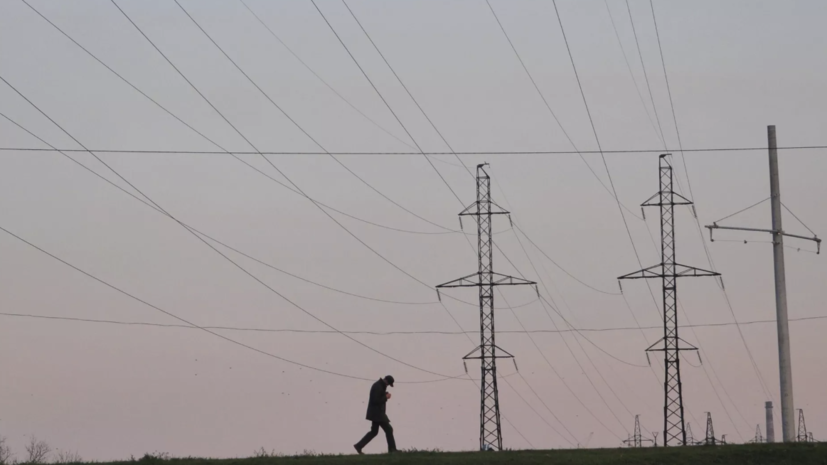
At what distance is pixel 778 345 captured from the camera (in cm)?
4253

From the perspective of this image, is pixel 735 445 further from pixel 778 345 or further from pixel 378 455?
pixel 778 345

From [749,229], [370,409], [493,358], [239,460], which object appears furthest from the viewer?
[493,358]

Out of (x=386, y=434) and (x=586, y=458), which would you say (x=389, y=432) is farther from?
(x=586, y=458)

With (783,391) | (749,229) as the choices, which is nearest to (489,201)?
(749,229)

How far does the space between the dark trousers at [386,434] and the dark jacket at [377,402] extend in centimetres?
21

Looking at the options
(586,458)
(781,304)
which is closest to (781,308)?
(781,304)

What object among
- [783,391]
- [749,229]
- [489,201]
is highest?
[489,201]

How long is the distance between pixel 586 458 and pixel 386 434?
5.87 metres

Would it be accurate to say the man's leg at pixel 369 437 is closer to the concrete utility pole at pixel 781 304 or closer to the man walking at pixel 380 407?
the man walking at pixel 380 407

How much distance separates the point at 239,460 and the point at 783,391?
68.7 feet

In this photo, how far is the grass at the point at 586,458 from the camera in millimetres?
28297

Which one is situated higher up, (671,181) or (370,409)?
(671,181)

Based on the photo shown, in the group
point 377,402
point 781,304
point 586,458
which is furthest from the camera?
point 781,304

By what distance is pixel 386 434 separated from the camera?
3228 cm
